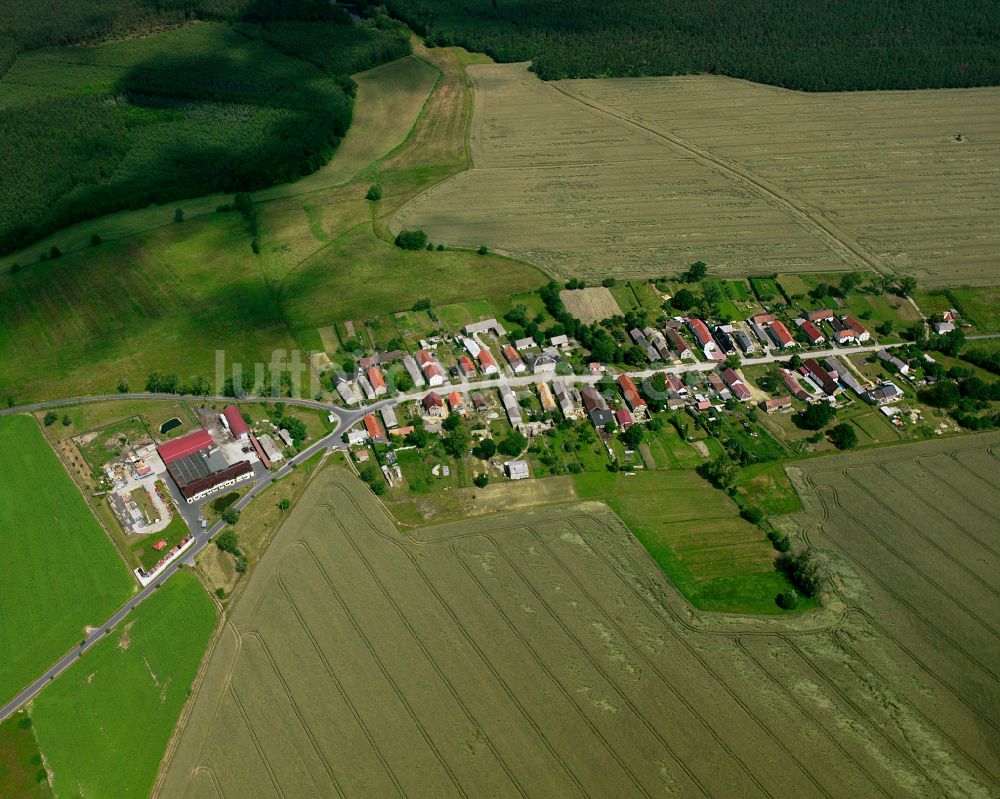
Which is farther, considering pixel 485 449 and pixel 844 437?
pixel 844 437

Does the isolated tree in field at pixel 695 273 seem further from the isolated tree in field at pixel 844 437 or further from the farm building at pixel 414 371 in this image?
the farm building at pixel 414 371

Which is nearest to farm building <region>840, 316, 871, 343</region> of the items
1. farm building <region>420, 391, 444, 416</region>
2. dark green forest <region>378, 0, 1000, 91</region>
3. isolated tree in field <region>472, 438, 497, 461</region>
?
isolated tree in field <region>472, 438, 497, 461</region>

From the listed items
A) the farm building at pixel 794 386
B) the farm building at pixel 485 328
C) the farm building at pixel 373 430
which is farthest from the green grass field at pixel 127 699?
the farm building at pixel 794 386

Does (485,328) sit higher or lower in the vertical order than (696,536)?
higher

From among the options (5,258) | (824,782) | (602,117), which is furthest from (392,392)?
(602,117)

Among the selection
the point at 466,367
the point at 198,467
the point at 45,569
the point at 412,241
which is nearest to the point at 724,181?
the point at 412,241

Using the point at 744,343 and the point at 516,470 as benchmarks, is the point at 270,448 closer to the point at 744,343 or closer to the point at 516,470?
the point at 516,470
